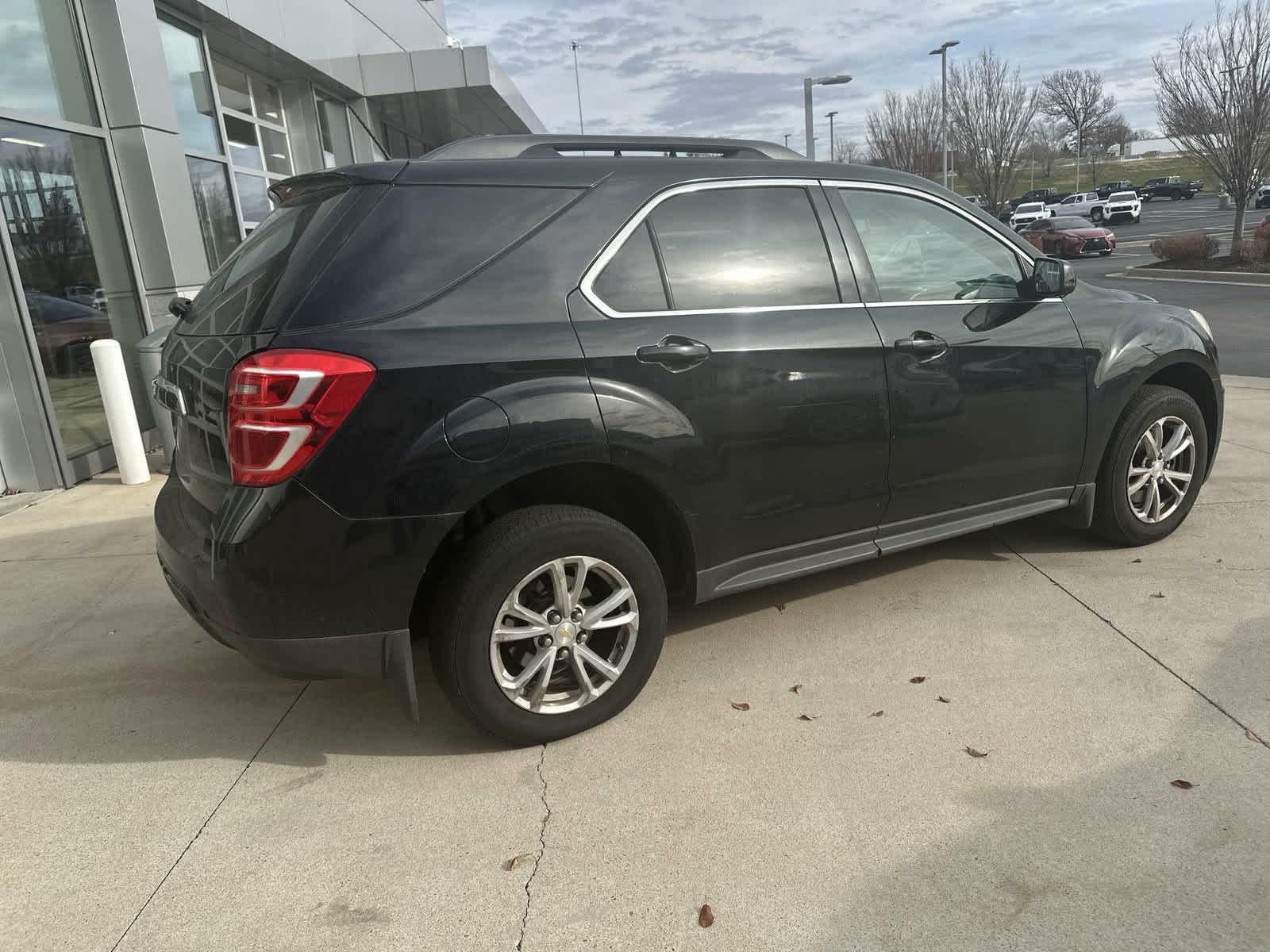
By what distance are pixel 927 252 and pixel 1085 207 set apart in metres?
52.5

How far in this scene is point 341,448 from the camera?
8.43 ft

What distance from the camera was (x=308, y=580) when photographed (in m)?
2.63

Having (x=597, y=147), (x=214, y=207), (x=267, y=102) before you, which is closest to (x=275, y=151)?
(x=267, y=102)

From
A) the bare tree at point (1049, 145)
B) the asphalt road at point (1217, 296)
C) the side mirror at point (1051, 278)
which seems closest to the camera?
the side mirror at point (1051, 278)

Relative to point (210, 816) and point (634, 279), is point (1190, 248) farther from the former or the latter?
point (210, 816)

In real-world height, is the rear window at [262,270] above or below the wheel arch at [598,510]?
above

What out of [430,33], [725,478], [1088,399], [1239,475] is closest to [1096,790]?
[725,478]

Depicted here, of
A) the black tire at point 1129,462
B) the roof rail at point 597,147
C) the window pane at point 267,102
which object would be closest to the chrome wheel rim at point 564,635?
the roof rail at point 597,147

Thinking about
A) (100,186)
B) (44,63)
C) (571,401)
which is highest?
(44,63)

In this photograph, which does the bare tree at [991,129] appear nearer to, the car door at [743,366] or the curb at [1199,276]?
the curb at [1199,276]

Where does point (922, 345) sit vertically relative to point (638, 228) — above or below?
below

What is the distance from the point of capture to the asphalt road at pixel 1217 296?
35.2 feet

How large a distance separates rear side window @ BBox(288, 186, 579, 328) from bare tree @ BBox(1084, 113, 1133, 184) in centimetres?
8780

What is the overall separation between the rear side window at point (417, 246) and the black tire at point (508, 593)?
0.75 m
